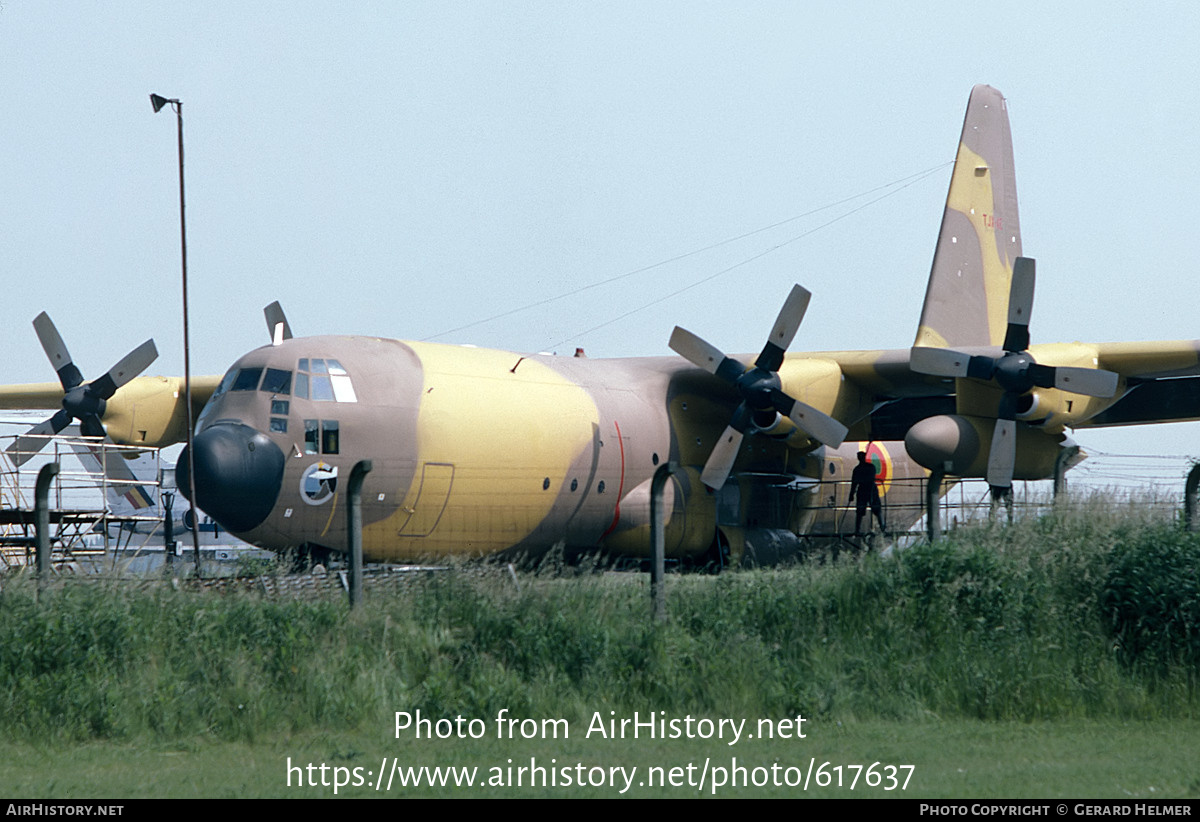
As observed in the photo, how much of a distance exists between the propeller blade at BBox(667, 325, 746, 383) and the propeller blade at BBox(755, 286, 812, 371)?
0.41m

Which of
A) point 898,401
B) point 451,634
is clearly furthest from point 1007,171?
point 451,634

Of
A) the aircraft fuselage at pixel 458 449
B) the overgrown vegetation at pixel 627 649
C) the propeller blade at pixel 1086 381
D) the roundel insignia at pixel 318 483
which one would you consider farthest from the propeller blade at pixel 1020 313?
the roundel insignia at pixel 318 483

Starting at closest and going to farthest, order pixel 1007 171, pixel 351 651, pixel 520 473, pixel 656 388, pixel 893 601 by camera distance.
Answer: pixel 351 651 < pixel 893 601 < pixel 520 473 < pixel 656 388 < pixel 1007 171

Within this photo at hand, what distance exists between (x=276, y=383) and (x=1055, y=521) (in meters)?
8.54

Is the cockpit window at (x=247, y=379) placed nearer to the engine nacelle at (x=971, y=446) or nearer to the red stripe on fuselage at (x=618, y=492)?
the red stripe on fuselage at (x=618, y=492)

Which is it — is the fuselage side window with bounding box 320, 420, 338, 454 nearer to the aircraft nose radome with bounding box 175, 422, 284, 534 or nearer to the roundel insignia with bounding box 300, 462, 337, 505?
the roundel insignia with bounding box 300, 462, 337, 505

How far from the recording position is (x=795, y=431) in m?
19.5

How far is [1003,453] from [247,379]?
434 inches

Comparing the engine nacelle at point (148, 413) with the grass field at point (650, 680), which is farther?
the engine nacelle at point (148, 413)

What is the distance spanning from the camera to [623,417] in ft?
60.2

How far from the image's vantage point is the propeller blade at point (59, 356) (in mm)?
20859

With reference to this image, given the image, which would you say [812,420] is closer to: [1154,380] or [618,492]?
[618,492]

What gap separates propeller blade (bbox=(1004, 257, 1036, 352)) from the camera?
62.3 ft

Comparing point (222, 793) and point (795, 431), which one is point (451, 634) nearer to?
point (222, 793)
